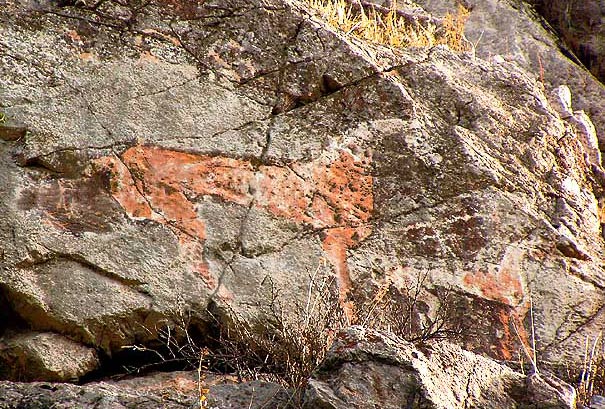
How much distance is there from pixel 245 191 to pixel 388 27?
74.1 inches

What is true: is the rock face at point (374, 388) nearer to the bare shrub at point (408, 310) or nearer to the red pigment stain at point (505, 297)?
the bare shrub at point (408, 310)

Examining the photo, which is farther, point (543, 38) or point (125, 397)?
point (543, 38)

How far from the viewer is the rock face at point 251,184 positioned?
4.62m

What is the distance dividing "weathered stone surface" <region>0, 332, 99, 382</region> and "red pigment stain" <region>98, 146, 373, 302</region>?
696mm

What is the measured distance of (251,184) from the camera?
4938mm

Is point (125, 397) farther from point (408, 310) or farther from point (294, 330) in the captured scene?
point (408, 310)

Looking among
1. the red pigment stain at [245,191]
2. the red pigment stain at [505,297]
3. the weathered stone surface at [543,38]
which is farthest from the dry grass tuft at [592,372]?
the weathered stone surface at [543,38]

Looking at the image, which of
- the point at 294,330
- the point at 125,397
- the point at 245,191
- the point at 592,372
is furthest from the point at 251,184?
the point at 592,372

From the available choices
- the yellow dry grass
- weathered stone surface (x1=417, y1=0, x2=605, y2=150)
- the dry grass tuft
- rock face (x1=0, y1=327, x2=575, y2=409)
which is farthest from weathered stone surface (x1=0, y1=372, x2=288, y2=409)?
weathered stone surface (x1=417, y1=0, x2=605, y2=150)

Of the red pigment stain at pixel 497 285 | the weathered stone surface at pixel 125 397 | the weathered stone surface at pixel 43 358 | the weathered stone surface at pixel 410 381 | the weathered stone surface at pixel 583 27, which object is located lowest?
the weathered stone surface at pixel 43 358

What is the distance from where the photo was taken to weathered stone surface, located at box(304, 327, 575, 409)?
11.3 feet

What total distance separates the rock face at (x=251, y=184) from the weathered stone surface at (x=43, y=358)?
0.20ft

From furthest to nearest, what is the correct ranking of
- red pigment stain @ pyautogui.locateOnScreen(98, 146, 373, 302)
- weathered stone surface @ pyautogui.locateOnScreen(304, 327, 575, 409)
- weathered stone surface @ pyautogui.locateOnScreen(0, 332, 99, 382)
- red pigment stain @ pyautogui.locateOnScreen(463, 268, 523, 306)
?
red pigment stain @ pyautogui.locateOnScreen(463, 268, 523, 306) → red pigment stain @ pyautogui.locateOnScreen(98, 146, 373, 302) → weathered stone surface @ pyautogui.locateOnScreen(0, 332, 99, 382) → weathered stone surface @ pyautogui.locateOnScreen(304, 327, 575, 409)

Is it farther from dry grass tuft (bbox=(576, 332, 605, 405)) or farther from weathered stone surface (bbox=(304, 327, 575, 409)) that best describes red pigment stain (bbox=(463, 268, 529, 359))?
weathered stone surface (bbox=(304, 327, 575, 409))
